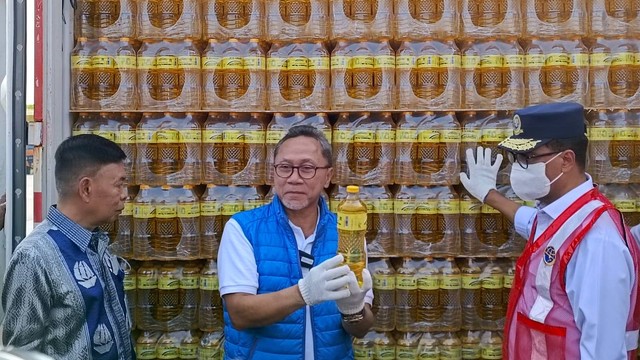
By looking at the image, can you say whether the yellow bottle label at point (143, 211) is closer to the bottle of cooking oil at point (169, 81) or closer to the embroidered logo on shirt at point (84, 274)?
the bottle of cooking oil at point (169, 81)

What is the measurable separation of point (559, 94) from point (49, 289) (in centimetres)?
333

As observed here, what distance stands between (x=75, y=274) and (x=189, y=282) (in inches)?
68.1

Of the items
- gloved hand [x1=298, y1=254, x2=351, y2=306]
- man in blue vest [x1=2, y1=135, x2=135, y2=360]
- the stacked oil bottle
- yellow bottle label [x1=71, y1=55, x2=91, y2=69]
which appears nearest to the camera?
gloved hand [x1=298, y1=254, x2=351, y2=306]

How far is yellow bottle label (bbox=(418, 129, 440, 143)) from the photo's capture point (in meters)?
4.14

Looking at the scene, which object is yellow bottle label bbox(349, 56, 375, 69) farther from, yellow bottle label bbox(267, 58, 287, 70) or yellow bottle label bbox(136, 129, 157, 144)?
yellow bottle label bbox(136, 129, 157, 144)

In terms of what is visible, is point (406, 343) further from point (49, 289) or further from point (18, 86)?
point (18, 86)

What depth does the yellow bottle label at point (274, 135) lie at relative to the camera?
4148 mm

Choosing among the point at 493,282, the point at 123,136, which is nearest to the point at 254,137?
the point at 123,136

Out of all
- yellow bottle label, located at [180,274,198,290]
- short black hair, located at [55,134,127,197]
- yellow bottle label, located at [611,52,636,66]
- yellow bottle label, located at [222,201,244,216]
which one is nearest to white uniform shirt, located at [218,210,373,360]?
short black hair, located at [55,134,127,197]

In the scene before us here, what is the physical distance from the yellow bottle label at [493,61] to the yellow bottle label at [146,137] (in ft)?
7.28

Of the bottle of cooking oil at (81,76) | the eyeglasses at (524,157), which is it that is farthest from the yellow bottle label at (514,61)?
the bottle of cooking oil at (81,76)

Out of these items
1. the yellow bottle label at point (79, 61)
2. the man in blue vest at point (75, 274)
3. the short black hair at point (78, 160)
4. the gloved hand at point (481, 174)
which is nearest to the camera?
the man in blue vest at point (75, 274)

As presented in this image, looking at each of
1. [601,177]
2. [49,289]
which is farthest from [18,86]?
[601,177]

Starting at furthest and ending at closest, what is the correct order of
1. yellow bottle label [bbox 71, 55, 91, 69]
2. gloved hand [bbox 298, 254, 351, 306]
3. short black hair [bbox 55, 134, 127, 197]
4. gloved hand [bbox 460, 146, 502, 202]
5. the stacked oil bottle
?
the stacked oil bottle
yellow bottle label [bbox 71, 55, 91, 69]
gloved hand [bbox 460, 146, 502, 202]
short black hair [bbox 55, 134, 127, 197]
gloved hand [bbox 298, 254, 351, 306]
